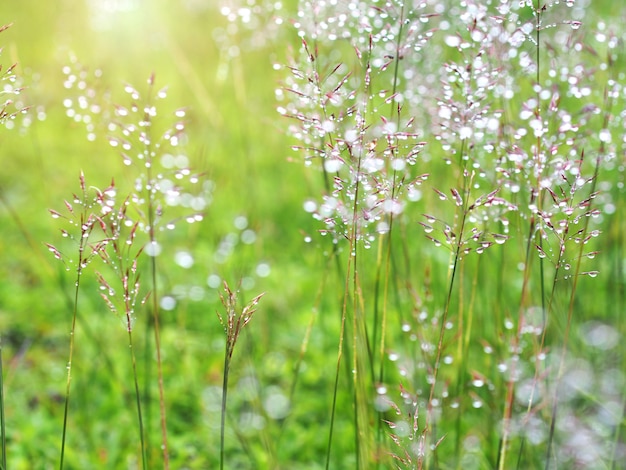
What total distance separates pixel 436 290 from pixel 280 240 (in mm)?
1158

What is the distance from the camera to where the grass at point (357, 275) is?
1.16 meters

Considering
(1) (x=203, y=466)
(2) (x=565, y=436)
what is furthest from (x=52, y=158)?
(2) (x=565, y=436)

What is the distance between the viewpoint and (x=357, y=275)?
1.29 m

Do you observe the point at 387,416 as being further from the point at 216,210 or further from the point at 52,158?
the point at 52,158

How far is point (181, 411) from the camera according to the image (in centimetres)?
214

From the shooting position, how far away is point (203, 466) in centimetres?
189

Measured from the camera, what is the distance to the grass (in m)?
1.16

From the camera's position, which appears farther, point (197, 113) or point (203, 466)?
point (197, 113)

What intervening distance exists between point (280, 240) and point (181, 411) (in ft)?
3.87

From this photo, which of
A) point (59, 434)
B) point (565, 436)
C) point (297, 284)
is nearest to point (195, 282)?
point (297, 284)

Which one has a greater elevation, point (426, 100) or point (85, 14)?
point (85, 14)

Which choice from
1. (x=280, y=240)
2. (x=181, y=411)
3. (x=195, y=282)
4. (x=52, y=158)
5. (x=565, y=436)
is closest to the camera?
(x=565, y=436)

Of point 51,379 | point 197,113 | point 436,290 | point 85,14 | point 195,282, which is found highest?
point 85,14

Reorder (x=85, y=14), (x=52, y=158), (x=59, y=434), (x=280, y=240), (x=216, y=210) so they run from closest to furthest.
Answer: (x=59, y=434)
(x=280, y=240)
(x=216, y=210)
(x=52, y=158)
(x=85, y=14)
